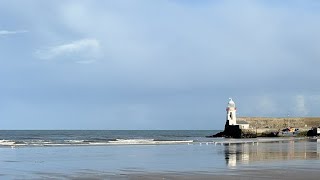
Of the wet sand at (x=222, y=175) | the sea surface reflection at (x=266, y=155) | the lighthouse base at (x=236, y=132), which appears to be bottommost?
the wet sand at (x=222, y=175)

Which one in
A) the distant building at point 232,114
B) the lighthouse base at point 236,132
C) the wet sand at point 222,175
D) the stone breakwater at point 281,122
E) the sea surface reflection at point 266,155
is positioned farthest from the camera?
the stone breakwater at point 281,122

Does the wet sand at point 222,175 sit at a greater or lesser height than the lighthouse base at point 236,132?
lesser

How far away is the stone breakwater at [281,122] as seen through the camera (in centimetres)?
9694

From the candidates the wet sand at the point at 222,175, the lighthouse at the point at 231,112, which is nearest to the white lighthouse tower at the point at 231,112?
the lighthouse at the point at 231,112

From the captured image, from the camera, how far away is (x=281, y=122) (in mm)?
99938

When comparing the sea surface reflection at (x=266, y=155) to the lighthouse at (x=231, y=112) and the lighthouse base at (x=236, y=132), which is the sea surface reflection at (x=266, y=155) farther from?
the lighthouse at (x=231, y=112)

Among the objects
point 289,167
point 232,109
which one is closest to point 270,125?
point 232,109

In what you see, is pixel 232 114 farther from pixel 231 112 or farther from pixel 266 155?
pixel 266 155

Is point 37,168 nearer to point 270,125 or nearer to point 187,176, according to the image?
point 187,176

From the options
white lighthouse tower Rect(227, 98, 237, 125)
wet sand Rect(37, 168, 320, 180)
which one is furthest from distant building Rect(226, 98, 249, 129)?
wet sand Rect(37, 168, 320, 180)

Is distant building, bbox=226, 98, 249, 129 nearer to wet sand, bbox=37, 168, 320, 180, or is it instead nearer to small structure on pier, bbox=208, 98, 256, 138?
small structure on pier, bbox=208, 98, 256, 138

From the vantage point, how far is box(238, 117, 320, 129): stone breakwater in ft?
A: 318

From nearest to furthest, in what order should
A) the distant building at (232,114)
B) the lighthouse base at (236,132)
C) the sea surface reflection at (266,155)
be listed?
the sea surface reflection at (266,155) < the lighthouse base at (236,132) < the distant building at (232,114)

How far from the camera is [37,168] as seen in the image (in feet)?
82.0
